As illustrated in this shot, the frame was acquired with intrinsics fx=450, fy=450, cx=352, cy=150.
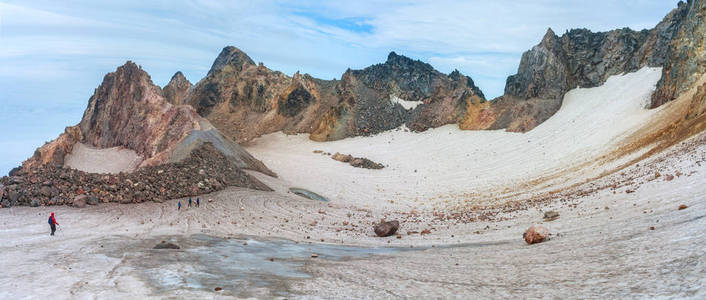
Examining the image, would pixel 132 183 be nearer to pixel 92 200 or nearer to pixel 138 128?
pixel 92 200

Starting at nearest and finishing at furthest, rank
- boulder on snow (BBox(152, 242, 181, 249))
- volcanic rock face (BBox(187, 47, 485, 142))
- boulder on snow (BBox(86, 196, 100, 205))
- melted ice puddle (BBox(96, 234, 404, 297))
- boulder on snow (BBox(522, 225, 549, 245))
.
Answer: melted ice puddle (BBox(96, 234, 404, 297)) → boulder on snow (BBox(522, 225, 549, 245)) → boulder on snow (BBox(152, 242, 181, 249)) → boulder on snow (BBox(86, 196, 100, 205)) → volcanic rock face (BBox(187, 47, 485, 142))

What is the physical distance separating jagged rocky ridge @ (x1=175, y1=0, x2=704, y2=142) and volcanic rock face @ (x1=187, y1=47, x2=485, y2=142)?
0.14 metres

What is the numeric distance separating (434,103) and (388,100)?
7.09 meters

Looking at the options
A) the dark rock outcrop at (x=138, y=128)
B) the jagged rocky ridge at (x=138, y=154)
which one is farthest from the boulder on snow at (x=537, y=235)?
the dark rock outcrop at (x=138, y=128)

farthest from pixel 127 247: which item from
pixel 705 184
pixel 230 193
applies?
pixel 705 184

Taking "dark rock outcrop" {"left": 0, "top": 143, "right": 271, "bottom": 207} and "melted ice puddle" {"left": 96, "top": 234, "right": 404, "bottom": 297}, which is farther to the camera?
"dark rock outcrop" {"left": 0, "top": 143, "right": 271, "bottom": 207}

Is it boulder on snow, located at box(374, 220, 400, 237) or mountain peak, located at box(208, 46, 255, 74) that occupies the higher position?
mountain peak, located at box(208, 46, 255, 74)

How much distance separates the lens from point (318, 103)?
213 feet

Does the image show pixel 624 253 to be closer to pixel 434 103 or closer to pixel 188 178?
pixel 188 178

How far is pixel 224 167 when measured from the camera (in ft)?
83.6

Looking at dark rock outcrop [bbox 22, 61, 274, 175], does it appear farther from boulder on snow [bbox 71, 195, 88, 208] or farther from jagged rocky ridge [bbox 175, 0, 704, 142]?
jagged rocky ridge [bbox 175, 0, 704, 142]

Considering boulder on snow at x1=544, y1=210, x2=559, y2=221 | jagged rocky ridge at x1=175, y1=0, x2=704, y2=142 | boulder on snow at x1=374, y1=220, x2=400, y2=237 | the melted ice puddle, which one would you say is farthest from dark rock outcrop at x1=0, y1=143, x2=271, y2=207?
jagged rocky ridge at x1=175, y1=0, x2=704, y2=142

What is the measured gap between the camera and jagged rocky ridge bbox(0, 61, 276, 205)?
63.2 feet

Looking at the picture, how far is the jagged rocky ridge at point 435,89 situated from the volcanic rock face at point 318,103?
14 centimetres
